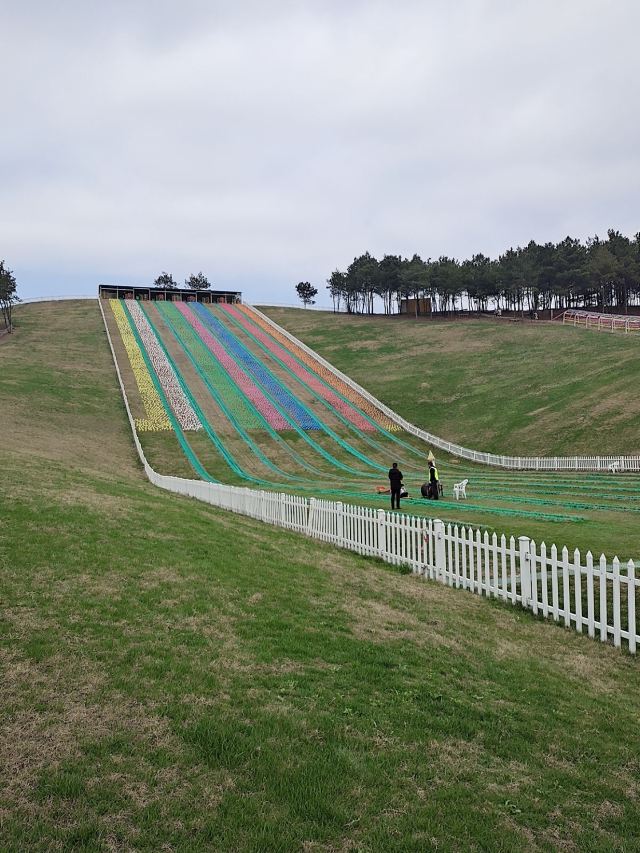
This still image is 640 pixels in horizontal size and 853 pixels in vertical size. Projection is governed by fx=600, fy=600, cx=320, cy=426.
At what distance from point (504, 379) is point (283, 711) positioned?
4749 cm

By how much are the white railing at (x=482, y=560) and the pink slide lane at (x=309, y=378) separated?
2655cm

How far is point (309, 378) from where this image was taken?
58.7 metres

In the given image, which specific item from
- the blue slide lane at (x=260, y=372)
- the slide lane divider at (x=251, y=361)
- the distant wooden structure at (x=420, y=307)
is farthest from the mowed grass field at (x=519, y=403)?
the distant wooden structure at (x=420, y=307)

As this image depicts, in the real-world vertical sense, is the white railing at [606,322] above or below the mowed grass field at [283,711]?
above

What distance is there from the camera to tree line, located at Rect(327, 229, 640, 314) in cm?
8325

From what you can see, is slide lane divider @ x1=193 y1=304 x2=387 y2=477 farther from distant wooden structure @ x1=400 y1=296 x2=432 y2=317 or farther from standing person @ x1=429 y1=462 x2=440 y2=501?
distant wooden structure @ x1=400 y1=296 x2=432 y2=317

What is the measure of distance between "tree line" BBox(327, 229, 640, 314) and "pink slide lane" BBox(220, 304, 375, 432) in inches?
1059

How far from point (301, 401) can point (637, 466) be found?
28.9 meters

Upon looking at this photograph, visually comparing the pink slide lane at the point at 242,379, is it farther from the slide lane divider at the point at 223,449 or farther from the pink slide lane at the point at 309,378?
the pink slide lane at the point at 309,378

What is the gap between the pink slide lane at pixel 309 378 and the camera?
4694 cm

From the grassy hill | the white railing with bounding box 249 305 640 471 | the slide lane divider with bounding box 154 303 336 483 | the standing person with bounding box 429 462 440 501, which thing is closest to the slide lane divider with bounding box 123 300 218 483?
the slide lane divider with bounding box 154 303 336 483

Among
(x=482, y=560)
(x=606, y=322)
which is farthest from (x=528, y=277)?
(x=482, y=560)

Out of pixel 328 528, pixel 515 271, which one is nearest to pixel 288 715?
pixel 328 528

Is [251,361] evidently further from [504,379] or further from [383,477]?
[383,477]
